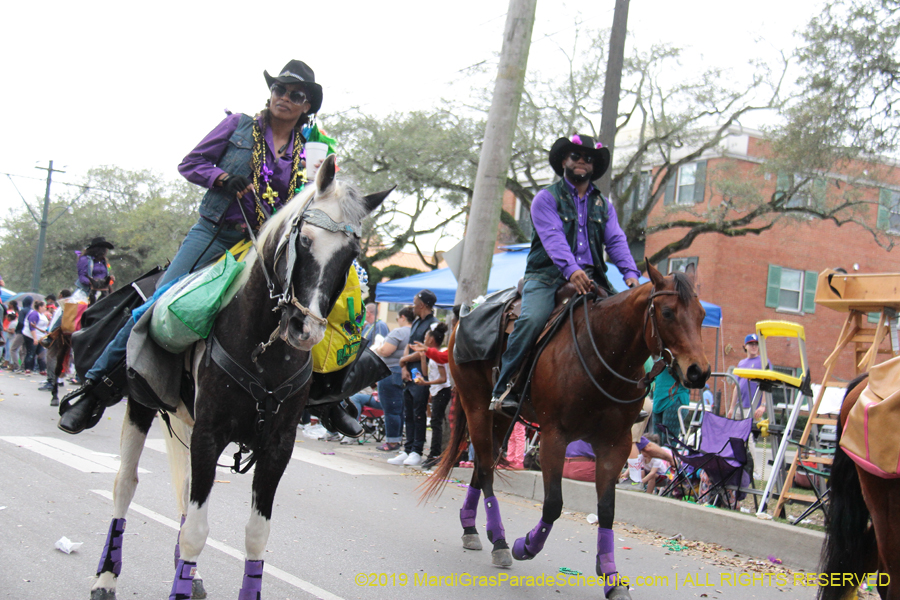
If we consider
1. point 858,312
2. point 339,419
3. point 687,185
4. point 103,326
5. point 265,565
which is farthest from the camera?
point 687,185

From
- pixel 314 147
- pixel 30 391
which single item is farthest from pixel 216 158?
pixel 30 391

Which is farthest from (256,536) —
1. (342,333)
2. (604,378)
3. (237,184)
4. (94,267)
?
(94,267)

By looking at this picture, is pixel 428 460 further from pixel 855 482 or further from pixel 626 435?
pixel 855 482

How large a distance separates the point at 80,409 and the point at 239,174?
65.6 inches

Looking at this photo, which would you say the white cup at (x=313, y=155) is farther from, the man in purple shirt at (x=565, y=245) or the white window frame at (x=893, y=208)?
the white window frame at (x=893, y=208)

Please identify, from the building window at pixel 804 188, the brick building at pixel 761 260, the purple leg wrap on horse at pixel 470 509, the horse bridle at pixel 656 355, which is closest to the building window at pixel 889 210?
the brick building at pixel 761 260

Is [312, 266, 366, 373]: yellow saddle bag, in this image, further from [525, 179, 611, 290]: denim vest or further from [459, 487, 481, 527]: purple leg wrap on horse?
[459, 487, 481, 527]: purple leg wrap on horse

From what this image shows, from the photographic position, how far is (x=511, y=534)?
22.5ft

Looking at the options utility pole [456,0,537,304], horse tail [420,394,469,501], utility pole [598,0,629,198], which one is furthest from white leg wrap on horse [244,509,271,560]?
utility pole [598,0,629,198]

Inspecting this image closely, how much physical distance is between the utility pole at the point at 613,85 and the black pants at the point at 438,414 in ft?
12.0

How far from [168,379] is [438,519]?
398 cm

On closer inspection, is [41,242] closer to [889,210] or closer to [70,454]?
[70,454]

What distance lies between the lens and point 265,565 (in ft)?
16.4

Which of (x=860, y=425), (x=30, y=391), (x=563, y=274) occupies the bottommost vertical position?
(x=30, y=391)
